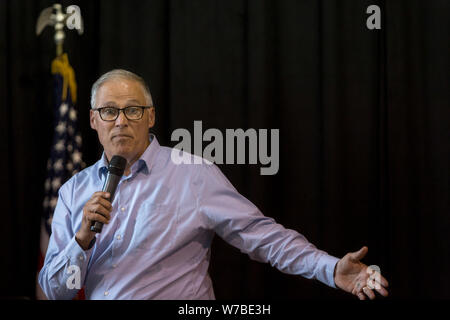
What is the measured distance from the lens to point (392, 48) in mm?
2725

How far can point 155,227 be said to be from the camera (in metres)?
1.86

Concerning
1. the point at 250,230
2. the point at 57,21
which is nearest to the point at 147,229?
the point at 250,230

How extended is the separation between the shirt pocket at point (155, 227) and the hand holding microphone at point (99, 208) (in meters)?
0.20

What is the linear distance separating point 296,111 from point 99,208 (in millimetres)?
1566

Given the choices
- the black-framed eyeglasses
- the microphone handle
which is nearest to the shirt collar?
the black-framed eyeglasses

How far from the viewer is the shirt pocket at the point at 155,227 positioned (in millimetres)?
1836

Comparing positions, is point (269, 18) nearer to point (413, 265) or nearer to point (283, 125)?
point (283, 125)

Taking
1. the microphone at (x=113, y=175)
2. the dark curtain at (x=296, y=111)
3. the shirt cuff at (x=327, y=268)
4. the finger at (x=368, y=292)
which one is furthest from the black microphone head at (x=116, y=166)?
the dark curtain at (x=296, y=111)

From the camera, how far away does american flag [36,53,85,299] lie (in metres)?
2.81

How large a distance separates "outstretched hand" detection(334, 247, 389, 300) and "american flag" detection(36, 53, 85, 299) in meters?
1.82

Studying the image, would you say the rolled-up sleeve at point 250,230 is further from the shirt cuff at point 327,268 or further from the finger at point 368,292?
the finger at point 368,292
